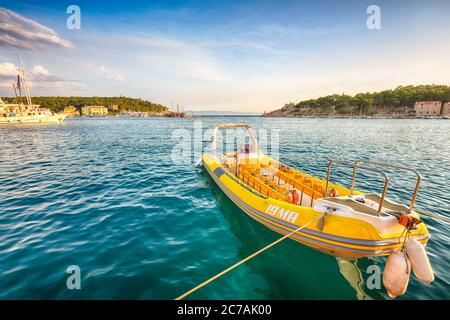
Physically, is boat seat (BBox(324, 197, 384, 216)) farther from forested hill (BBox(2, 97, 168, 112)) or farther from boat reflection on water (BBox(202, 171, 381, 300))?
forested hill (BBox(2, 97, 168, 112))

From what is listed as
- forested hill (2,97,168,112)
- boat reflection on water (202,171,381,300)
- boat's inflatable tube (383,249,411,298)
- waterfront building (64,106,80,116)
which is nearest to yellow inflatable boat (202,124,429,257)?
boat reflection on water (202,171,381,300)

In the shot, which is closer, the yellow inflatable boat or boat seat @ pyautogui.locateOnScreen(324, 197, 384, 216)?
the yellow inflatable boat

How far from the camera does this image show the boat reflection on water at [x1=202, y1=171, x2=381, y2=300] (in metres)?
4.54

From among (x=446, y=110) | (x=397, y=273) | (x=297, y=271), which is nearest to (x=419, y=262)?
(x=397, y=273)

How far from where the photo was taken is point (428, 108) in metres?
107

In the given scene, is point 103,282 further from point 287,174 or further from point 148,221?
point 287,174

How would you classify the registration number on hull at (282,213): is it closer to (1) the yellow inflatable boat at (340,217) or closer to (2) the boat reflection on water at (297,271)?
(1) the yellow inflatable boat at (340,217)

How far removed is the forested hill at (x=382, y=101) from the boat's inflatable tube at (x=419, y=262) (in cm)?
15585

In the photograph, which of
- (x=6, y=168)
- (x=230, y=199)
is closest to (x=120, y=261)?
(x=230, y=199)

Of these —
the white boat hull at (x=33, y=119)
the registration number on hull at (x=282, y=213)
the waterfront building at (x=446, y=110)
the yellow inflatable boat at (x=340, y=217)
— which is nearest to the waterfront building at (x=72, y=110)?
the white boat hull at (x=33, y=119)

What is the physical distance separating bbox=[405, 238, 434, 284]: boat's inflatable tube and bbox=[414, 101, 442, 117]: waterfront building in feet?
495

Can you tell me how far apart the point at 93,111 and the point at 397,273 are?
652ft

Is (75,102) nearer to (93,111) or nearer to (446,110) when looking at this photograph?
(93,111)

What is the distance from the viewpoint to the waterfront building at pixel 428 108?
347 ft
